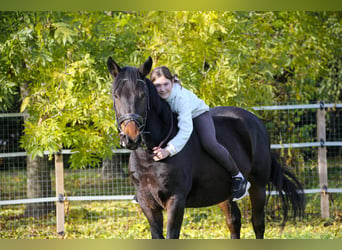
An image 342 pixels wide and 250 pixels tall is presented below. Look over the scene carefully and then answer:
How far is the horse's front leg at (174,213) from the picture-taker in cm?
320

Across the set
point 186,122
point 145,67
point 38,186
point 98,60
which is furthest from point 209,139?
point 38,186

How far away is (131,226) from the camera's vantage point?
6.77 meters

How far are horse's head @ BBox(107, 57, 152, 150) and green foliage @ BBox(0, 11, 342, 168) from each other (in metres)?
2.75

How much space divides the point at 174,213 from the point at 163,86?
0.88 m

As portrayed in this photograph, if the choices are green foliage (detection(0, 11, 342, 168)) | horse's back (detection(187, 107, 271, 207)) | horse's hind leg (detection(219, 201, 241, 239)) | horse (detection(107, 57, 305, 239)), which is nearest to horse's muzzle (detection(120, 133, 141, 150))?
horse (detection(107, 57, 305, 239))

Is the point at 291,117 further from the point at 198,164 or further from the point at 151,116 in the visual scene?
the point at 151,116

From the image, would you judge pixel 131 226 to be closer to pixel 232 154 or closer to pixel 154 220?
pixel 232 154

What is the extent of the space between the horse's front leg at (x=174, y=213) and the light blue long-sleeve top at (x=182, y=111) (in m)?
0.32

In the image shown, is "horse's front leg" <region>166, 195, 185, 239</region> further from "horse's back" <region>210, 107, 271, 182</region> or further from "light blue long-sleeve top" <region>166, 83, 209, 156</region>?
"horse's back" <region>210, 107, 271, 182</region>

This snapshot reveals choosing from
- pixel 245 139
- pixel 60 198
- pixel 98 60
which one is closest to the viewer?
pixel 245 139

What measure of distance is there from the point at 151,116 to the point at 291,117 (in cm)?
479

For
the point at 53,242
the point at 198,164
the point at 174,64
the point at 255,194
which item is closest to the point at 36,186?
the point at 174,64

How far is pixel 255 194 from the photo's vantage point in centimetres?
470

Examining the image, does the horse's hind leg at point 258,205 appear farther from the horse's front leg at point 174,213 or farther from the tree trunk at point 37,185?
the tree trunk at point 37,185
